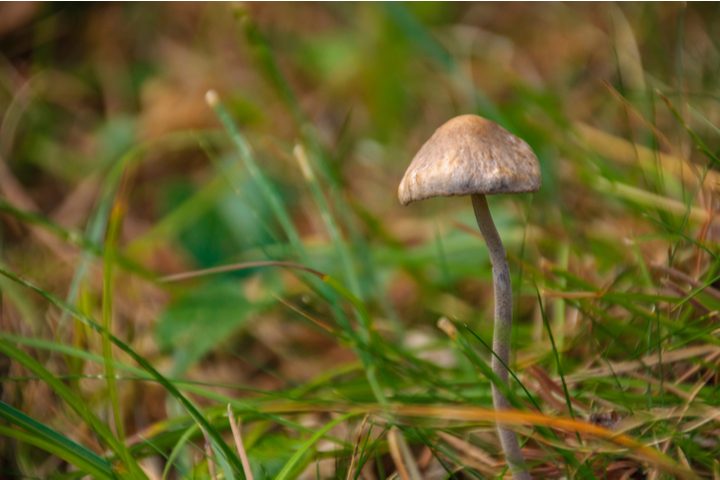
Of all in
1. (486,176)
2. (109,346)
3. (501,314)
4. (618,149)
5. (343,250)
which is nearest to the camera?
(486,176)

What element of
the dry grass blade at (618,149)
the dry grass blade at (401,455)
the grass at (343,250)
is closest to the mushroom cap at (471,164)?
the grass at (343,250)

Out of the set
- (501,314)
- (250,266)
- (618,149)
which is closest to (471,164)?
(501,314)

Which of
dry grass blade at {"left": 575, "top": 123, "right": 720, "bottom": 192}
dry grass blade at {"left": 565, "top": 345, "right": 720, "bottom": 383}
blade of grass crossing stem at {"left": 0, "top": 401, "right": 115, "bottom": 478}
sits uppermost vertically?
blade of grass crossing stem at {"left": 0, "top": 401, "right": 115, "bottom": 478}

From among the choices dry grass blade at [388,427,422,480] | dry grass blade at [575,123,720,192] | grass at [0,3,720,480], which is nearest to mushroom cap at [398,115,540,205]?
grass at [0,3,720,480]

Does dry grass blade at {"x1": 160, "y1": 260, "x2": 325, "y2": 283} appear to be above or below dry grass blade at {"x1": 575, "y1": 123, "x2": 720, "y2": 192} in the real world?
above

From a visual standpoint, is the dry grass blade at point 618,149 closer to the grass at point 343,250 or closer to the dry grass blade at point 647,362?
the grass at point 343,250

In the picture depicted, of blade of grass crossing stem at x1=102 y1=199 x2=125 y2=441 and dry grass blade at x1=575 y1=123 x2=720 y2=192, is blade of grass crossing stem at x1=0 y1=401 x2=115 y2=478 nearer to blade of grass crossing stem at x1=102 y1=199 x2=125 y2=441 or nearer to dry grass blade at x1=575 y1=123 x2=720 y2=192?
blade of grass crossing stem at x1=102 y1=199 x2=125 y2=441

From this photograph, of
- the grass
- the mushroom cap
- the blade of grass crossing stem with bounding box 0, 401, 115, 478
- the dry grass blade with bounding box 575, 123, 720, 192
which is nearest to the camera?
the mushroom cap

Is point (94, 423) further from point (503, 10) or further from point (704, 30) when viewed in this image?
point (503, 10)

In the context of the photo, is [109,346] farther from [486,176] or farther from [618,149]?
[618,149]
